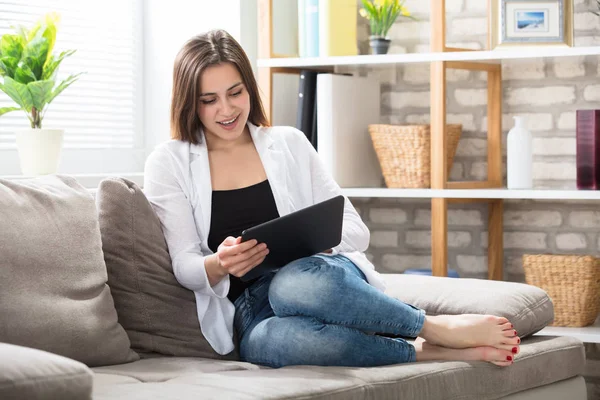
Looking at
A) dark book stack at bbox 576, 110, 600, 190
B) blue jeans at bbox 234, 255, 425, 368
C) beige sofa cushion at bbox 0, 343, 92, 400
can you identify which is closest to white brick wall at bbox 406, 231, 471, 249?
dark book stack at bbox 576, 110, 600, 190

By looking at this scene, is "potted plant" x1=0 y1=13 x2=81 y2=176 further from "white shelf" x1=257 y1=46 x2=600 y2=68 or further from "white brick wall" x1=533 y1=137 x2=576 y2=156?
"white brick wall" x1=533 y1=137 x2=576 y2=156

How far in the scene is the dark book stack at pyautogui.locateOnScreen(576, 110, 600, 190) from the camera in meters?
3.11

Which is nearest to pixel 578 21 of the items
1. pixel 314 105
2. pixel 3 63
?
pixel 314 105

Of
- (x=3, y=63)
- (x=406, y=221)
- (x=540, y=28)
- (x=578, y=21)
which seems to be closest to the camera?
(x=3, y=63)

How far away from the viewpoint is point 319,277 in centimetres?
220

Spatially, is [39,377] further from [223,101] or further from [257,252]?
[223,101]

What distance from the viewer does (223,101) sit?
2496 millimetres

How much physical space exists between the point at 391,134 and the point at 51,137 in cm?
119

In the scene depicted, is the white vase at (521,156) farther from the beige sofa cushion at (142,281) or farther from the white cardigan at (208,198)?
the beige sofa cushion at (142,281)

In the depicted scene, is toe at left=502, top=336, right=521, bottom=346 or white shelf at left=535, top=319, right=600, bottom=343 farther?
white shelf at left=535, top=319, right=600, bottom=343

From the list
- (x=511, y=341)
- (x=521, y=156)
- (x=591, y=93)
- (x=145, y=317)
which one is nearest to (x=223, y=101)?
(x=145, y=317)

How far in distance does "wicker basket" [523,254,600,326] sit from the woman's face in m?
1.25

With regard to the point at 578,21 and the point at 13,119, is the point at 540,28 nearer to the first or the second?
the point at 578,21

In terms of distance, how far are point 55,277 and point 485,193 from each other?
157 centimetres
